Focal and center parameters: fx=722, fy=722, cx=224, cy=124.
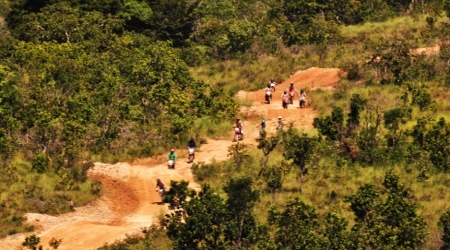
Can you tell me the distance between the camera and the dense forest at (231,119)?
24.4 metres

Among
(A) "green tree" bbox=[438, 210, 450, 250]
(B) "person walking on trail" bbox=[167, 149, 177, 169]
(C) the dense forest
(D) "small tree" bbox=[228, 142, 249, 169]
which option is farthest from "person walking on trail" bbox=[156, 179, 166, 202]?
(A) "green tree" bbox=[438, 210, 450, 250]

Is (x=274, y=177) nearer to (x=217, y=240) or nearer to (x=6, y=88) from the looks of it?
(x=217, y=240)

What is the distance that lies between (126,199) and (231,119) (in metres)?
11.0

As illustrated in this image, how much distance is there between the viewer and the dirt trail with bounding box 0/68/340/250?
27.1 metres

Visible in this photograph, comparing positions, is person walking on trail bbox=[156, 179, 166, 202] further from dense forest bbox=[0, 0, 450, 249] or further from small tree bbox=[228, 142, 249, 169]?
small tree bbox=[228, 142, 249, 169]

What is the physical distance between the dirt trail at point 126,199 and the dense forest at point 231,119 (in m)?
0.75

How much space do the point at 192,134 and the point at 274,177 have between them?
10658mm

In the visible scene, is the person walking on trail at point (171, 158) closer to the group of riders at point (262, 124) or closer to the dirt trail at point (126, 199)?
the group of riders at point (262, 124)

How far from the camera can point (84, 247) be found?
85.8 ft

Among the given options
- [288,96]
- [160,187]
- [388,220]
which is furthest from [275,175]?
[288,96]

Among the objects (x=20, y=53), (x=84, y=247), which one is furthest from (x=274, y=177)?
(x=20, y=53)

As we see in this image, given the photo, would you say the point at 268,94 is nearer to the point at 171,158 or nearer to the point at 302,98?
the point at 302,98

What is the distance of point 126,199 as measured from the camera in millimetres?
32000

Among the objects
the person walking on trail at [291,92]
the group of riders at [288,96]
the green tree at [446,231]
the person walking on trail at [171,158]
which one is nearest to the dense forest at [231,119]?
the green tree at [446,231]
